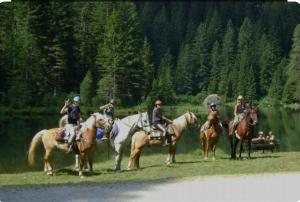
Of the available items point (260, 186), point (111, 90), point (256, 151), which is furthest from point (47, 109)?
point (256, 151)

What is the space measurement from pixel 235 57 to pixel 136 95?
366cm

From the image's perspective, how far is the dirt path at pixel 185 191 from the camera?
1200cm

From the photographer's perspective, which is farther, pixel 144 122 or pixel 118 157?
pixel 144 122

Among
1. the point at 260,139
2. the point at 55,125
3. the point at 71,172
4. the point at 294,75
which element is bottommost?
the point at 71,172

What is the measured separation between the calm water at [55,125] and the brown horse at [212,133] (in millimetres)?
683

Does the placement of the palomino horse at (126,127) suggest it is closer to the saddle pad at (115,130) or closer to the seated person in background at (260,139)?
the saddle pad at (115,130)

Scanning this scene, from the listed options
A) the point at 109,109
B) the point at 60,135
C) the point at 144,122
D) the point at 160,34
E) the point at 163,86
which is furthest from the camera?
the point at 160,34

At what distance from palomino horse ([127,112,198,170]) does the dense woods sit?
0.71m

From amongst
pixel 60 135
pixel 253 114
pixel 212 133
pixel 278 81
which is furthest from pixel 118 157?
pixel 278 81

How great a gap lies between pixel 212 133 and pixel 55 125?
219 inches

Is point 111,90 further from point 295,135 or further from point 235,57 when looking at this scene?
point 295,135

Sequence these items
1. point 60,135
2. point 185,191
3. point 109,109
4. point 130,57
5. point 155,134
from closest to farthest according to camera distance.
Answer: point 185,191, point 60,135, point 109,109, point 155,134, point 130,57

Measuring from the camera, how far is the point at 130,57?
18109mm

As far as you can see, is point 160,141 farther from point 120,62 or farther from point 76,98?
point 76,98
